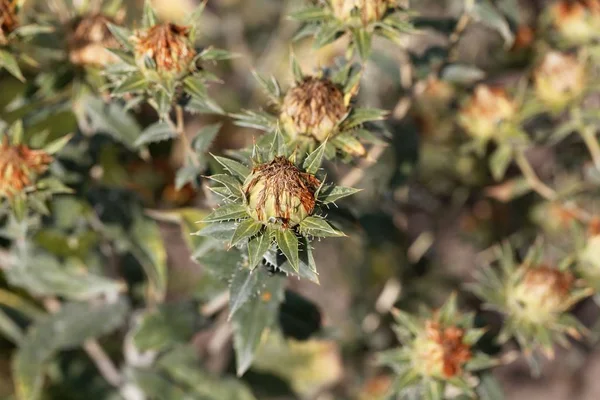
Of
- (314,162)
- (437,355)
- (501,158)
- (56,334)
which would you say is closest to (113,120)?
(56,334)

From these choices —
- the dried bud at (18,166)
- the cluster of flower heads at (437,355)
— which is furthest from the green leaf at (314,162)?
the dried bud at (18,166)

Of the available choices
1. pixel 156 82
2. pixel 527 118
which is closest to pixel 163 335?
pixel 156 82

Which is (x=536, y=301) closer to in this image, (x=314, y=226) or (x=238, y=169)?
(x=314, y=226)

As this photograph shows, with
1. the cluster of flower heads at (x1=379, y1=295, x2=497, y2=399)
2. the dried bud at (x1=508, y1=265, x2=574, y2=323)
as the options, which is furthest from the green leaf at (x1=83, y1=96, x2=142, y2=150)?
the dried bud at (x1=508, y1=265, x2=574, y2=323)

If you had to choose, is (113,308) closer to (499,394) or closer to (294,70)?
(294,70)

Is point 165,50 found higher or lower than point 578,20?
higher
